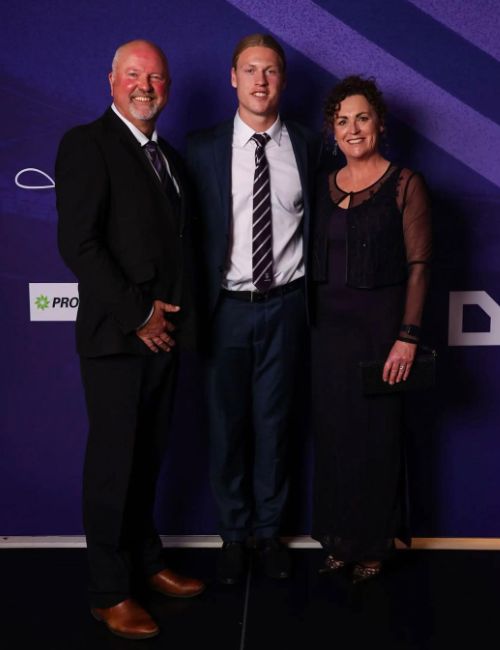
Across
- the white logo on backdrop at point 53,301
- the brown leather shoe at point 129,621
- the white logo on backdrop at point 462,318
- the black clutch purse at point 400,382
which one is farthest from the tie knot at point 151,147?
the brown leather shoe at point 129,621

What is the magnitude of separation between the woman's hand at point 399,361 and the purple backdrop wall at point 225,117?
0.52 meters

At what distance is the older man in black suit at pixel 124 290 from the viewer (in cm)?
224

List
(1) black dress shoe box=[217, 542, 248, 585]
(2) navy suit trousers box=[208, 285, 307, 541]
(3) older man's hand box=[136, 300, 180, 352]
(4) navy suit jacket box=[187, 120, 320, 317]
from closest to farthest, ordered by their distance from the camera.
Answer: (3) older man's hand box=[136, 300, 180, 352] → (4) navy suit jacket box=[187, 120, 320, 317] → (2) navy suit trousers box=[208, 285, 307, 541] → (1) black dress shoe box=[217, 542, 248, 585]

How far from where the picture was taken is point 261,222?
261cm

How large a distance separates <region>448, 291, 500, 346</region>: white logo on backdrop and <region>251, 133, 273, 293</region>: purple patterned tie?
87 cm

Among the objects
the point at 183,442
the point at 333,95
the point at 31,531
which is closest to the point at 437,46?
the point at 333,95

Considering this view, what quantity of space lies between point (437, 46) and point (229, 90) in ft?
2.70

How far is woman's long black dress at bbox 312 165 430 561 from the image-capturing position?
2549 mm

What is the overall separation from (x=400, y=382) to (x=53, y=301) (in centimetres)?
144

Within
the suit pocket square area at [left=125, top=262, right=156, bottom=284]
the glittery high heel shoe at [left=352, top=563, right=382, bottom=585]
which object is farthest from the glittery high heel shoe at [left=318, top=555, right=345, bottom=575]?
the suit pocket square area at [left=125, top=262, right=156, bottom=284]

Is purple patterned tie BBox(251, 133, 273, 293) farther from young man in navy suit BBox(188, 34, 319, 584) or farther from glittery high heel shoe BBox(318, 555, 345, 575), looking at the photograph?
glittery high heel shoe BBox(318, 555, 345, 575)

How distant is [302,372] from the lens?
3107mm

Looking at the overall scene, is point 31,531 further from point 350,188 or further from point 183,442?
point 350,188

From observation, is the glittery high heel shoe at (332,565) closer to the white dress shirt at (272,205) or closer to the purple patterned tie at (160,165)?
the white dress shirt at (272,205)
